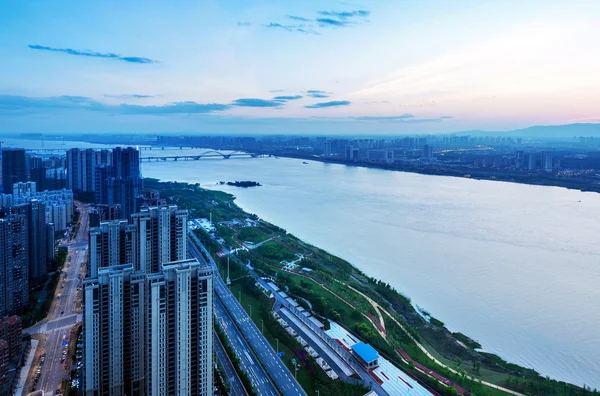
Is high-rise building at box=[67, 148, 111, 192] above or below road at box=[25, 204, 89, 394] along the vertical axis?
above

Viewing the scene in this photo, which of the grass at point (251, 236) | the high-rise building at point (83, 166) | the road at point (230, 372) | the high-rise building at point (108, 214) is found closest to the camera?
the road at point (230, 372)

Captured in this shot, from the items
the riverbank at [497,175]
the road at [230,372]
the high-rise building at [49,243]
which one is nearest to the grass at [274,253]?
the road at [230,372]

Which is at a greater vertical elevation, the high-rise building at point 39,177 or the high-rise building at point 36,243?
the high-rise building at point 39,177

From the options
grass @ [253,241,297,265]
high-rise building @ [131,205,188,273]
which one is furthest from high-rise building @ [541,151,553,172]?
high-rise building @ [131,205,188,273]

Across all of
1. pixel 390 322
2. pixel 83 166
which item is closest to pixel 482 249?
pixel 390 322

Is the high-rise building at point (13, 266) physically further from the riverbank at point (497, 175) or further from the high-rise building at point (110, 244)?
the riverbank at point (497, 175)

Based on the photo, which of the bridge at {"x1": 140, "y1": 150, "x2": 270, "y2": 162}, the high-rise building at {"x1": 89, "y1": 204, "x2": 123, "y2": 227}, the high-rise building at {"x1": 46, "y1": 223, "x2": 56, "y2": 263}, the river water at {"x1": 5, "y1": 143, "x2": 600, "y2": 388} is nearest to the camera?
the river water at {"x1": 5, "y1": 143, "x2": 600, "y2": 388}

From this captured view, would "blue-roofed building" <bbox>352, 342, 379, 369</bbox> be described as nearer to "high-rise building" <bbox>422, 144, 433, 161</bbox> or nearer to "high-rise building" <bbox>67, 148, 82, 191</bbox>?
"high-rise building" <bbox>67, 148, 82, 191</bbox>
